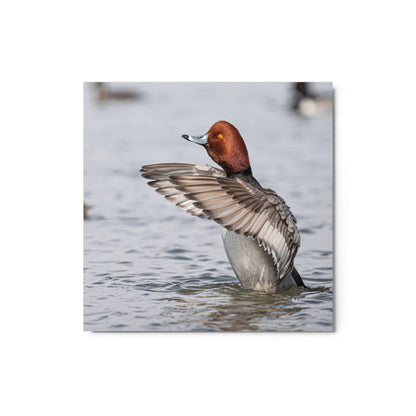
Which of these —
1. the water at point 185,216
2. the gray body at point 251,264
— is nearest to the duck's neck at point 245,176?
the water at point 185,216

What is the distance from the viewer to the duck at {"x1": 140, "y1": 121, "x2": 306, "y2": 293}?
3.38 meters

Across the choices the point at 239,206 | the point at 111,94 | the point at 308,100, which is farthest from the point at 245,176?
the point at 111,94

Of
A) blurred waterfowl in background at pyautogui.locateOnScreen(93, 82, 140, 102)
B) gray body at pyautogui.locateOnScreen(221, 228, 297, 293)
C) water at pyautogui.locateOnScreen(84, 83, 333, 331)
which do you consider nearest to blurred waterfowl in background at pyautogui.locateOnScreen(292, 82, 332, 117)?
water at pyautogui.locateOnScreen(84, 83, 333, 331)

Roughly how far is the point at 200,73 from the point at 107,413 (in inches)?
71.3

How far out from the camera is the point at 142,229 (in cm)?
394

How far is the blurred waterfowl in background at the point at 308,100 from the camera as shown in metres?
3.79

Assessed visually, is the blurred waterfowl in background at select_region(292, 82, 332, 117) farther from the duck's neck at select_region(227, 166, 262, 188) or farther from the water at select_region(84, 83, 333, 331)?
the duck's neck at select_region(227, 166, 262, 188)

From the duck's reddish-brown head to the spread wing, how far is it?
80 mm

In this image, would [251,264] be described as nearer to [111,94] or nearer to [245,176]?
[245,176]

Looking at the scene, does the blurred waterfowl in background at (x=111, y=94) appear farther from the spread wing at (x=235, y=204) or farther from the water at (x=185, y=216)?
the spread wing at (x=235, y=204)

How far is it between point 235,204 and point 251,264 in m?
0.44

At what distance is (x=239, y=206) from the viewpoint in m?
3.40
